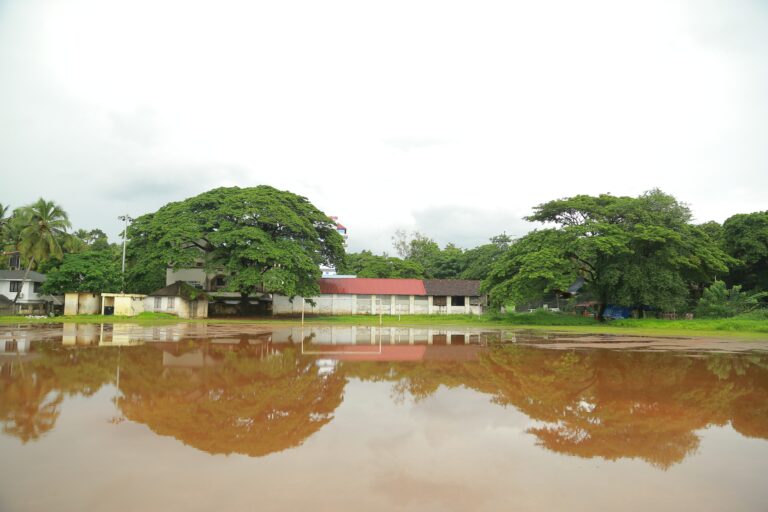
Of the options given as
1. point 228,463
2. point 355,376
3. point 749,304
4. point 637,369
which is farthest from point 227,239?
point 749,304

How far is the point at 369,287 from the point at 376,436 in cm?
3966

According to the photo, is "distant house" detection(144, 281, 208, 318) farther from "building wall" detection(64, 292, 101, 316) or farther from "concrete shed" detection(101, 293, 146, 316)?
"building wall" detection(64, 292, 101, 316)

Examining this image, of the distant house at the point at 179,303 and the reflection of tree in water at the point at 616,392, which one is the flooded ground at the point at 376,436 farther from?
the distant house at the point at 179,303

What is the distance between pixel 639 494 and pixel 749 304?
1393 inches

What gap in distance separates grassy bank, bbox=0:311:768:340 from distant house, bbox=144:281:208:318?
4.74 ft

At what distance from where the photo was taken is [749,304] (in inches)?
1265

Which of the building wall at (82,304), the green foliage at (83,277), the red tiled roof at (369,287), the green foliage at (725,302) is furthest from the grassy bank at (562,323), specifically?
the building wall at (82,304)

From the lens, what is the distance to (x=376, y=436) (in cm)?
655

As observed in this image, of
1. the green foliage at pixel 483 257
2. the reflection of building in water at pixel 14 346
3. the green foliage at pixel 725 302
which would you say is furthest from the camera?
the green foliage at pixel 483 257

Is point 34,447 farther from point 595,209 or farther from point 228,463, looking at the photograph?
point 595,209

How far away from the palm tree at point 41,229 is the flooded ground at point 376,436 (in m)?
31.7

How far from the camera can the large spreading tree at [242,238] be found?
34875 mm

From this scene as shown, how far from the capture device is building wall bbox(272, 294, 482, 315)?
4397 centimetres

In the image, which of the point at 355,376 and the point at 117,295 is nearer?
the point at 355,376
